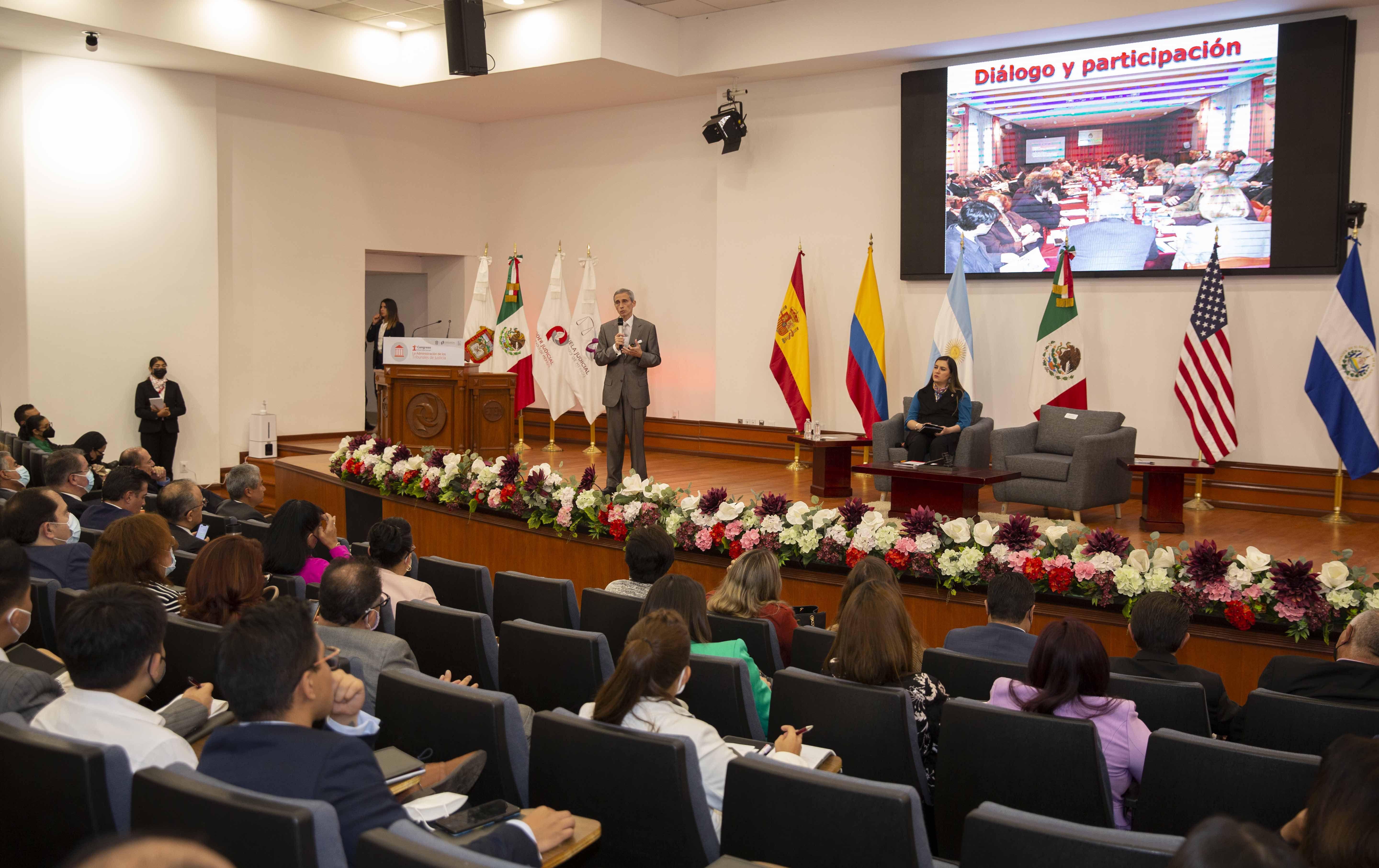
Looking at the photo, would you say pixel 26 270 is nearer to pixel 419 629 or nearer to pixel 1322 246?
pixel 419 629

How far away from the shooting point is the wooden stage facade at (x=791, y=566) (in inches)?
168

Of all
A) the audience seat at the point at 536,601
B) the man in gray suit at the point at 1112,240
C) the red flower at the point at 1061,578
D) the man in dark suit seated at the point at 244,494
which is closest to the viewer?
the audience seat at the point at 536,601

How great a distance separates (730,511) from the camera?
5477 mm

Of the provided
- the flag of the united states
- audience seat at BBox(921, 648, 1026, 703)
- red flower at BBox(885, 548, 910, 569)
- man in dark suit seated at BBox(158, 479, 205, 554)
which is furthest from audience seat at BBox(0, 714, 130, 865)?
the flag of the united states

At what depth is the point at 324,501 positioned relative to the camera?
8.88m

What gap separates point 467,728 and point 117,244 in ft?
31.0

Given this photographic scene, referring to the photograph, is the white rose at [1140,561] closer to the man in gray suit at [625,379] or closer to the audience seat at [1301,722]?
the audience seat at [1301,722]

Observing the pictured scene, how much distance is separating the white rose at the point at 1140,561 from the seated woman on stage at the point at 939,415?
360 centimetres

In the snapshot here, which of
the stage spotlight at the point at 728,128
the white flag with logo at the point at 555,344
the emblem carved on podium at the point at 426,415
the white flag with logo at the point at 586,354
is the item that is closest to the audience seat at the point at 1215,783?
the emblem carved on podium at the point at 426,415

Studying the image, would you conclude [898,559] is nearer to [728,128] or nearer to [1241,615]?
[1241,615]

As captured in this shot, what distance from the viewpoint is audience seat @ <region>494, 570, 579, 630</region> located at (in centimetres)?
420

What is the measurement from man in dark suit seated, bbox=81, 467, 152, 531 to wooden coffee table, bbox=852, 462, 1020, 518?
14.8 ft

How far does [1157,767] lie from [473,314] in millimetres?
9944

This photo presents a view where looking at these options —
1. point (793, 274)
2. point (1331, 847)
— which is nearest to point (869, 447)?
point (793, 274)
